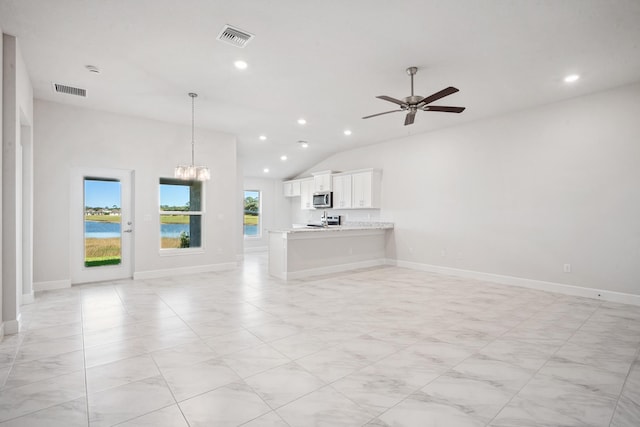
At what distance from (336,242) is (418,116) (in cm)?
304

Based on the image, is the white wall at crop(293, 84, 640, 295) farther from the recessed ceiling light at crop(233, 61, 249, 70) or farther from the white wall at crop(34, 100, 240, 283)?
the white wall at crop(34, 100, 240, 283)

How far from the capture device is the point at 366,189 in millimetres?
8086

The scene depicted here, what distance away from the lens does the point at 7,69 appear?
3227mm

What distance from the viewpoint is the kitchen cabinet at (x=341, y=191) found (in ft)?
28.2

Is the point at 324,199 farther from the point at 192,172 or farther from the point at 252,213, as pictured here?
the point at 192,172

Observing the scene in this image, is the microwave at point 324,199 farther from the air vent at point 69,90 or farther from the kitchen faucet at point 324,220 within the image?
the air vent at point 69,90

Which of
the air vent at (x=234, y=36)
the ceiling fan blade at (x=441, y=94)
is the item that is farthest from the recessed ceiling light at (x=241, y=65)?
the ceiling fan blade at (x=441, y=94)

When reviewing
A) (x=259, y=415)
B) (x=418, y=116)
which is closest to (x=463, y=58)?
(x=418, y=116)

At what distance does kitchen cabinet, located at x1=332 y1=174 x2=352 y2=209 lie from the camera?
8.59 meters

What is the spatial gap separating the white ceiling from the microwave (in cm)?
364

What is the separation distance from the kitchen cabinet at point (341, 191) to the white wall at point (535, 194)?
1.57 m

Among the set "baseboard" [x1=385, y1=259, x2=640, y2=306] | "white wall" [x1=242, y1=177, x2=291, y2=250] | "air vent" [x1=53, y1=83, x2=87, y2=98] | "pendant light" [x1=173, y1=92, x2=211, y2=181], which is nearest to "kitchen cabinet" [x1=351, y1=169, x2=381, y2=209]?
"baseboard" [x1=385, y1=259, x2=640, y2=306]

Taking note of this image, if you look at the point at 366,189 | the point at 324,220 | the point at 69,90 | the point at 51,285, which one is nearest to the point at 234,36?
the point at 69,90

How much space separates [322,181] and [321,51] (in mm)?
5854
